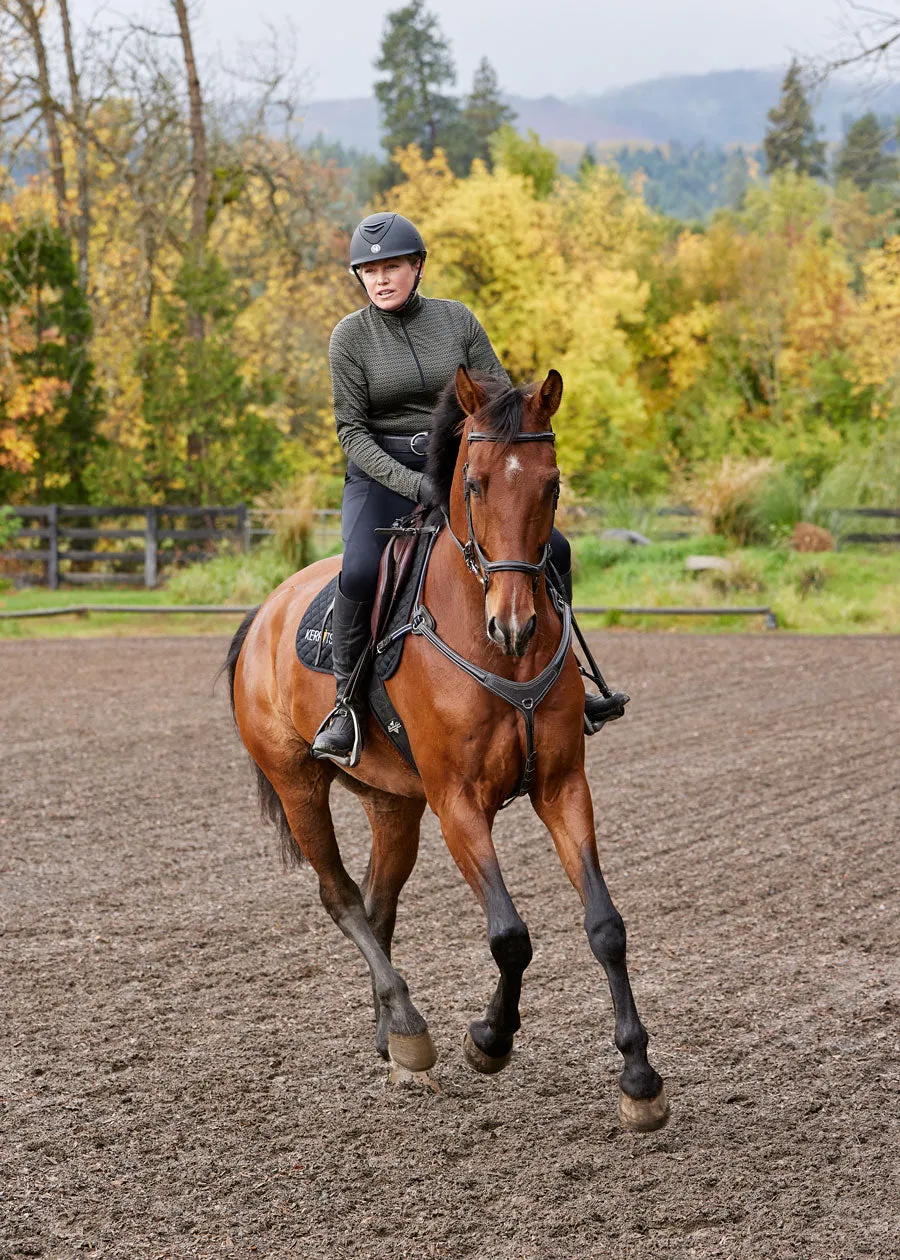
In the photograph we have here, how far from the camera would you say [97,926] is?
612cm

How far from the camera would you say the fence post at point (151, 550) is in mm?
22594

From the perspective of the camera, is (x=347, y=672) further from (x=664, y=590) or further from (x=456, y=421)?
(x=664, y=590)

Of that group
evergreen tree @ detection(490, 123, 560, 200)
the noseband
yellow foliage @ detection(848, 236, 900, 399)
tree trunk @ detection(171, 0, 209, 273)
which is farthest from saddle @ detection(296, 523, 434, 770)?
evergreen tree @ detection(490, 123, 560, 200)

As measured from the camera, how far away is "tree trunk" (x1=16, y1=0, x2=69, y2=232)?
81.1ft

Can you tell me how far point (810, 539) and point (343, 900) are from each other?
17.5 metres

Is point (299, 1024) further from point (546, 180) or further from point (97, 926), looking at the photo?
point (546, 180)

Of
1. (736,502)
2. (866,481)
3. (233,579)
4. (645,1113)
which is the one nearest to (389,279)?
(645,1113)

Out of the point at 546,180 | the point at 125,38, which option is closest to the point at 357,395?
the point at 125,38

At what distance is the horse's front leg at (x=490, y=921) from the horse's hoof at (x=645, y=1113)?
48 cm

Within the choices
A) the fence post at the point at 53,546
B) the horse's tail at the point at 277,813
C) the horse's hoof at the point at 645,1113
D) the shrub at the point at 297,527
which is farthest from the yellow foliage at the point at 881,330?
the horse's hoof at the point at 645,1113

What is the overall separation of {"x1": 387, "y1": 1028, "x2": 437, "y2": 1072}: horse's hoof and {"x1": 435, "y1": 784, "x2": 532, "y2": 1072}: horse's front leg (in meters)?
0.13

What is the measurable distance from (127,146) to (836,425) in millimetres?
21422

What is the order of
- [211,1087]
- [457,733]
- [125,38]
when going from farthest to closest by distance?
[125,38], [211,1087], [457,733]

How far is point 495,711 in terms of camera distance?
3.96 m
